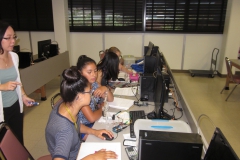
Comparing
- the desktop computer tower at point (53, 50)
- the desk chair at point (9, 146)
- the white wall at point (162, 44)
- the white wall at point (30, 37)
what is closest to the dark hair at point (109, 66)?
the desk chair at point (9, 146)

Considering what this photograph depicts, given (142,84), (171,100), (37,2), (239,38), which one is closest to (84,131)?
(142,84)

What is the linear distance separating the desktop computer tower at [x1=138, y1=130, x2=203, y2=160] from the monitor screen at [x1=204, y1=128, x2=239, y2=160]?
6 cm

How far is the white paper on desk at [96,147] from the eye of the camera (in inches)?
53.2

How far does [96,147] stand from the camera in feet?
4.64

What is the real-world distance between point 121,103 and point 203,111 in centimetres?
199

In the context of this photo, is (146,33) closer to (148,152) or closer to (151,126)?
(151,126)

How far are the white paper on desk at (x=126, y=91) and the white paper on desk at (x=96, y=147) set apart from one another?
1061mm

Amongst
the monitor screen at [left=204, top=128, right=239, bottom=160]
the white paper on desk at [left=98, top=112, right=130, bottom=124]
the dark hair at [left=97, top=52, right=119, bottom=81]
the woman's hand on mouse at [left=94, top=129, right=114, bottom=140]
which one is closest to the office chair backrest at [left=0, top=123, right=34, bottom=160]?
the woman's hand on mouse at [left=94, top=129, right=114, bottom=140]

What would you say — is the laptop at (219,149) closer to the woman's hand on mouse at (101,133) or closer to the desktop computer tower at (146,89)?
the woman's hand on mouse at (101,133)

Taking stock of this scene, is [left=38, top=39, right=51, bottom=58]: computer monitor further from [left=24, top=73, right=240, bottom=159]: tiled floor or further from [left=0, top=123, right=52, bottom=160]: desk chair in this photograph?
[left=0, top=123, right=52, bottom=160]: desk chair

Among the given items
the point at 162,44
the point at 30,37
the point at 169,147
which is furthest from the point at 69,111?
the point at 30,37

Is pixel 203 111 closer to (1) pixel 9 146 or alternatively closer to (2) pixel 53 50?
(1) pixel 9 146

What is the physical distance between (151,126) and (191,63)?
4.78 meters

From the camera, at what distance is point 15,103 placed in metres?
1.93
